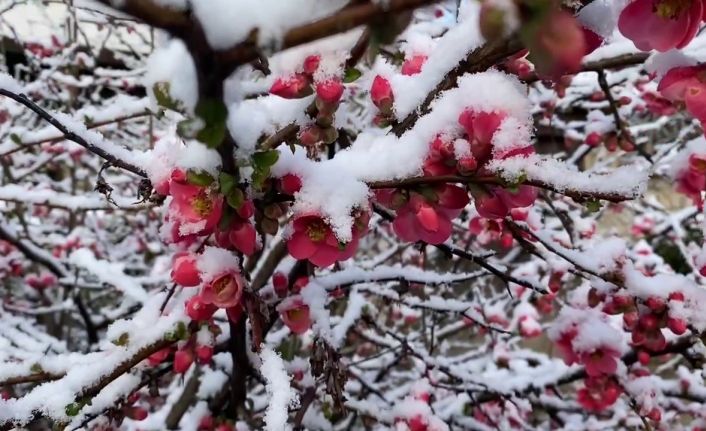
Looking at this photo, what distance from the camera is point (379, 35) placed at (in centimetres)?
31

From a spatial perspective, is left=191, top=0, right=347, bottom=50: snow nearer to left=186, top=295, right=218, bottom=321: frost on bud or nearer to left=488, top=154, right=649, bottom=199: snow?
left=488, top=154, right=649, bottom=199: snow

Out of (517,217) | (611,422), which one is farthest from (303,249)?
(611,422)

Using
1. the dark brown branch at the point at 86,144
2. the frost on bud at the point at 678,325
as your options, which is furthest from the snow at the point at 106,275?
the frost on bud at the point at 678,325

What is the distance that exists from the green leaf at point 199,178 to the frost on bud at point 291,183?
4.0 inches

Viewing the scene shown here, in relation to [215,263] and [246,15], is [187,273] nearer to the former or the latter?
[215,263]

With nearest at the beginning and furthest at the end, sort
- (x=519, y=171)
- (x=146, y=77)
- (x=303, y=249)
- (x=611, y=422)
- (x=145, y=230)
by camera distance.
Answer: (x=146, y=77)
(x=519, y=171)
(x=303, y=249)
(x=611, y=422)
(x=145, y=230)

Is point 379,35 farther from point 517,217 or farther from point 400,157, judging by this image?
point 517,217

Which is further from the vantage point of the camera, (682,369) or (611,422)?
(611,422)

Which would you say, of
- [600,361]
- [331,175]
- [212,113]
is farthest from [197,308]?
[600,361]

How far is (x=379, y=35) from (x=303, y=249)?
45 cm

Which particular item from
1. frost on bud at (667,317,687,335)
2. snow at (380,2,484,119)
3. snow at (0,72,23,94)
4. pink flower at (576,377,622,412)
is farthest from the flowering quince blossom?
pink flower at (576,377,622,412)

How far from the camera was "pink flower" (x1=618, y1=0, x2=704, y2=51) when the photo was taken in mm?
565

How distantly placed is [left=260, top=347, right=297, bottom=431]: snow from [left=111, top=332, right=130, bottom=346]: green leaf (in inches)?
7.7

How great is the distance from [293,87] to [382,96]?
119mm
